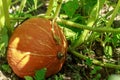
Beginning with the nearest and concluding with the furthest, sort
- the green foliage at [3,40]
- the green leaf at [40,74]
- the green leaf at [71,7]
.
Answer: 1. the green leaf at [40,74]
2. the green foliage at [3,40]
3. the green leaf at [71,7]

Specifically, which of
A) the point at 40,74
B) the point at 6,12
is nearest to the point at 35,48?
the point at 40,74

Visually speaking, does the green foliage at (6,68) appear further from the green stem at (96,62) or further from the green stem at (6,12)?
the green stem at (96,62)

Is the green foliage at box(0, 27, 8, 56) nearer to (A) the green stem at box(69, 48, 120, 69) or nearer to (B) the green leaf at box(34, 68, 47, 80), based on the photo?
(B) the green leaf at box(34, 68, 47, 80)

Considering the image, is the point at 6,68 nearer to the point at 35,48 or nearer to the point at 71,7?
the point at 35,48

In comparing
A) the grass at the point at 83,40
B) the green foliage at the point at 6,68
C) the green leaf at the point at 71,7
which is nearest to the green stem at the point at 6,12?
the grass at the point at 83,40

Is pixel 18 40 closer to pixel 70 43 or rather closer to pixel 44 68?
pixel 44 68

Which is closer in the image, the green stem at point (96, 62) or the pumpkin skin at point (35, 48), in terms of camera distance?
the pumpkin skin at point (35, 48)

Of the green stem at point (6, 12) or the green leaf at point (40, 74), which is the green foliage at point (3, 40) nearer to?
the green stem at point (6, 12)

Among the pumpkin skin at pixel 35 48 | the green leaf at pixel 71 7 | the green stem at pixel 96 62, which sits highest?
the green leaf at pixel 71 7

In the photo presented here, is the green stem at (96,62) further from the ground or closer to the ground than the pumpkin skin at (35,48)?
closer to the ground

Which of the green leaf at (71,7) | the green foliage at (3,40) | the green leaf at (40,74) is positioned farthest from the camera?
the green leaf at (71,7)
